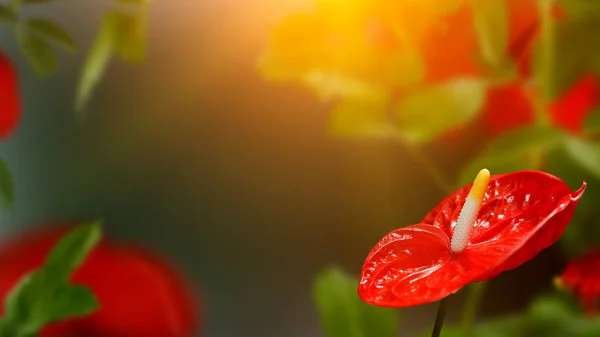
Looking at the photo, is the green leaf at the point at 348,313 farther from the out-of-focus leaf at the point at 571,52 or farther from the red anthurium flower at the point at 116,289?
the red anthurium flower at the point at 116,289

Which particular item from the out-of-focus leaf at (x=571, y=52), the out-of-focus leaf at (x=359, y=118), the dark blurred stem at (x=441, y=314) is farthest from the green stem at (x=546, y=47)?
the dark blurred stem at (x=441, y=314)

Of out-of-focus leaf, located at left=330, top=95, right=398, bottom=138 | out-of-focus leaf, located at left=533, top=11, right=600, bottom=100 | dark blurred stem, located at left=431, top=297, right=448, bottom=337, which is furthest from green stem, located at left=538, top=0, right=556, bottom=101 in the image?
dark blurred stem, located at left=431, top=297, right=448, bottom=337

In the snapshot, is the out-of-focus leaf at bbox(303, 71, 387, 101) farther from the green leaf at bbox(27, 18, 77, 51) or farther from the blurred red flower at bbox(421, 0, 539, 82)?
the green leaf at bbox(27, 18, 77, 51)

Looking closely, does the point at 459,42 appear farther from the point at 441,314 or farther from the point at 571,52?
the point at 441,314

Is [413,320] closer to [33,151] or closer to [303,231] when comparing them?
[303,231]

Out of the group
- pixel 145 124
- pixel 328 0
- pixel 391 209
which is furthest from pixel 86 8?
pixel 391 209

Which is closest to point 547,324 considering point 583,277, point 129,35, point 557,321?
point 557,321
